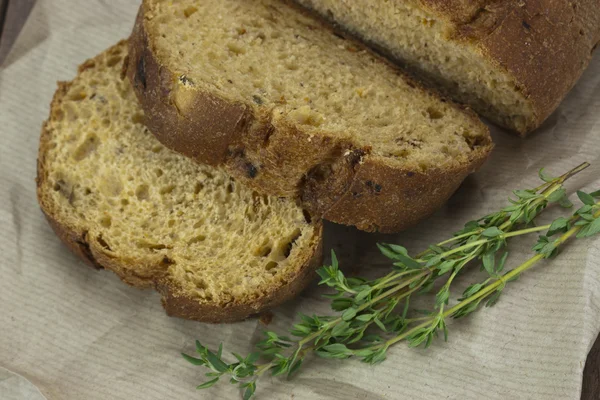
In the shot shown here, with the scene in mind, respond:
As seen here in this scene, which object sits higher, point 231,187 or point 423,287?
point 423,287

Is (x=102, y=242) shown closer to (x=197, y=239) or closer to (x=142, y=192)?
(x=142, y=192)

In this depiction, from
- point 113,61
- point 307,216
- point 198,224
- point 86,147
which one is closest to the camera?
point 307,216

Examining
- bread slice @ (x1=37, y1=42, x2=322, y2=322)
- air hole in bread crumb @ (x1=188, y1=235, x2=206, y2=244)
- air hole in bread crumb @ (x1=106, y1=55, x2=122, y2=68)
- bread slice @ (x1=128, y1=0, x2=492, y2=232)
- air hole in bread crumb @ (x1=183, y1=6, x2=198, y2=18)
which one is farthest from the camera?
air hole in bread crumb @ (x1=106, y1=55, x2=122, y2=68)

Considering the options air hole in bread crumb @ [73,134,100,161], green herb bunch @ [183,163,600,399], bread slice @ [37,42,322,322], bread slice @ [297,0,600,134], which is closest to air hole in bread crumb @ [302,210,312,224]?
bread slice @ [37,42,322,322]

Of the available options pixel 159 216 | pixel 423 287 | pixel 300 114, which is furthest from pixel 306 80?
pixel 423 287

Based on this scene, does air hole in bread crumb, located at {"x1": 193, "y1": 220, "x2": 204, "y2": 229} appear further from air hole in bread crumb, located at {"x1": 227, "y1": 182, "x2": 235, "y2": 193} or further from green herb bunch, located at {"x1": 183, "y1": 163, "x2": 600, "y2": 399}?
green herb bunch, located at {"x1": 183, "y1": 163, "x2": 600, "y2": 399}

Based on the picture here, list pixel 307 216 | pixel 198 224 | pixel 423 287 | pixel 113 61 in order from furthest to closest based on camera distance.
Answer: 1. pixel 113 61
2. pixel 198 224
3. pixel 307 216
4. pixel 423 287
